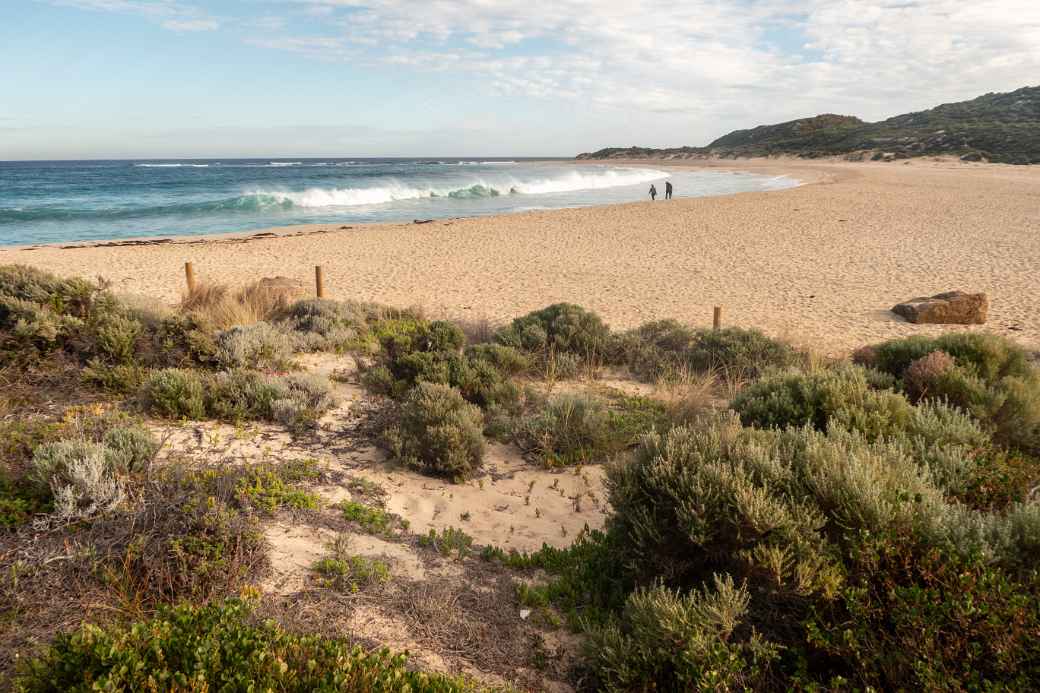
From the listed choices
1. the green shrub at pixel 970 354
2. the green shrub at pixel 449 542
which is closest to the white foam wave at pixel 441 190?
the green shrub at pixel 970 354

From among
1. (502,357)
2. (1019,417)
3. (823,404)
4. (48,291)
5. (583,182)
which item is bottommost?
(502,357)

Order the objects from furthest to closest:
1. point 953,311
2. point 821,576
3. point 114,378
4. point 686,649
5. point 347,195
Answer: point 347,195 < point 953,311 < point 114,378 < point 821,576 < point 686,649

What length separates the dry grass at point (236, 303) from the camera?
28.8 feet

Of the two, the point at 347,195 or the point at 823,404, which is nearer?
the point at 823,404

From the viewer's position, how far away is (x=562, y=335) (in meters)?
8.59

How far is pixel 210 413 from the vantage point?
5.89 meters

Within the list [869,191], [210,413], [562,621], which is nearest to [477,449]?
[562,621]

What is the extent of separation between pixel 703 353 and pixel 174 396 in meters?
6.10

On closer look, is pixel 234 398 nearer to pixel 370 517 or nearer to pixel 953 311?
pixel 370 517

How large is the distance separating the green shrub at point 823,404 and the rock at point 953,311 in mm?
6835

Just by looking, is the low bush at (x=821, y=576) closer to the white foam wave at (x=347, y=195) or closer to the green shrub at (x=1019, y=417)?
the green shrub at (x=1019, y=417)

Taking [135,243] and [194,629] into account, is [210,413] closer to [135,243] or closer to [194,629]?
[194,629]

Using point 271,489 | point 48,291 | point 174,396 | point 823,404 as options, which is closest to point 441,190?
point 48,291

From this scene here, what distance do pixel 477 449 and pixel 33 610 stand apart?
3.20 meters
